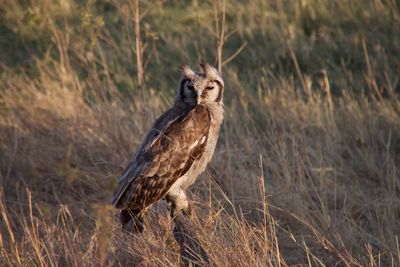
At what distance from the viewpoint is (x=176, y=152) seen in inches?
193

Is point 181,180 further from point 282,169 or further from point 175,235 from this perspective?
point 282,169

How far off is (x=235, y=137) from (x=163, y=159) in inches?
94.8

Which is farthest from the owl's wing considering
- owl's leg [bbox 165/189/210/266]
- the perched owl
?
owl's leg [bbox 165/189/210/266]

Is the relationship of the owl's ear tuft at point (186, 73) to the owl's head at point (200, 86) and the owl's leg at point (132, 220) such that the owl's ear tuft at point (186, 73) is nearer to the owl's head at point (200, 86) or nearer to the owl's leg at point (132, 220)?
the owl's head at point (200, 86)

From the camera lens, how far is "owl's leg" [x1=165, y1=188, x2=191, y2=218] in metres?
4.81

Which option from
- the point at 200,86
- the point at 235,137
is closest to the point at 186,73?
the point at 200,86

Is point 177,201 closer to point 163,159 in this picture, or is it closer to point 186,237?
point 163,159

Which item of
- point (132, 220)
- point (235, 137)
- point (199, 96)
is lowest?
point (235, 137)

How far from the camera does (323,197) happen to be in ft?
19.6

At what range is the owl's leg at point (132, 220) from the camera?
15.6 ft

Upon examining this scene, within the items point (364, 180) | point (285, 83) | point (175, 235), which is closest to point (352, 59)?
point (285, 83)

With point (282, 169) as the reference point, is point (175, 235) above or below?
above

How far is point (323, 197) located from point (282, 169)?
46cm

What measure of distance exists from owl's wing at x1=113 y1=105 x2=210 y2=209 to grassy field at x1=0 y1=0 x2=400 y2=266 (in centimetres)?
19
